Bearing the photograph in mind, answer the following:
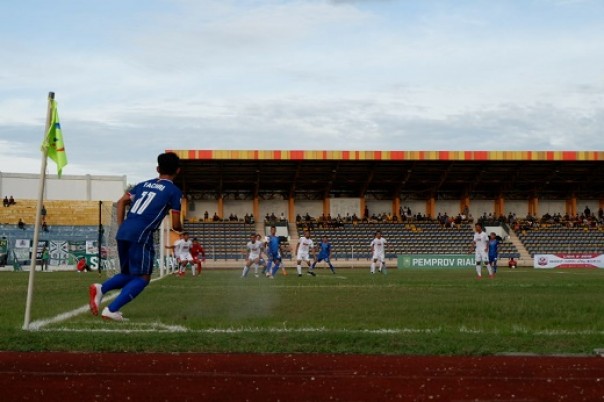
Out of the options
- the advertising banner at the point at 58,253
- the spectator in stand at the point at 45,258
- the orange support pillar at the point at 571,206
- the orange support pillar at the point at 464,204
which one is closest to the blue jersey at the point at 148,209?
the spectator in stand at the point at 45,258

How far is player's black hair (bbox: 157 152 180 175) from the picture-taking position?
10047 mm

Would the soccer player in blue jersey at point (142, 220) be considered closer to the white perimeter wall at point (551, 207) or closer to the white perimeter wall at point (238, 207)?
the white perimeter wall at point (238, 207)

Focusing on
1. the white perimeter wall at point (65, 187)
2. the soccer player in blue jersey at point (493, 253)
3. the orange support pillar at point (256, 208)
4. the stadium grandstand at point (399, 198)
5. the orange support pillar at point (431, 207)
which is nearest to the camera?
the soccer player in blue jersey at point (493, 253)

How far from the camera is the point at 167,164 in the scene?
10.0 metres

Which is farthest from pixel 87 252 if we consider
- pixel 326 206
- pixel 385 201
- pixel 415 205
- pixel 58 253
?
pixel 415 205

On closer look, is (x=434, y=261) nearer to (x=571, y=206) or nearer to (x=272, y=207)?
(x=272, y=207)

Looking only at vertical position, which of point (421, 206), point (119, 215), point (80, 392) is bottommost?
point (80, 392)

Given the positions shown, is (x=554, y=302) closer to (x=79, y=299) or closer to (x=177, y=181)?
(x=79, y=299)

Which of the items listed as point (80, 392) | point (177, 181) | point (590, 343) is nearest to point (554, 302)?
Answer: point (590, 343)

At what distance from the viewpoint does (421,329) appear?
10.3 m

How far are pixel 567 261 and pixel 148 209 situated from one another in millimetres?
50372

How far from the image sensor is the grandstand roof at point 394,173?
67312mm

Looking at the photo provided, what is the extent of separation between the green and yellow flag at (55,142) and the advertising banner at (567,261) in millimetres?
48971

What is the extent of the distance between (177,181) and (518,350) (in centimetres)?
6374
